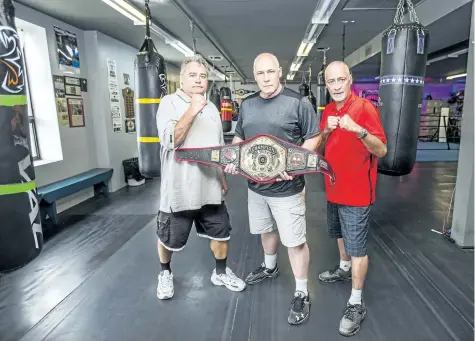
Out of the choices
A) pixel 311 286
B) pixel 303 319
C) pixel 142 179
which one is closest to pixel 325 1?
pixel 311 286

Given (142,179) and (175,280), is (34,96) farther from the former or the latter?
(175,280)

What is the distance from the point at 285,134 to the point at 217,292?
121cm

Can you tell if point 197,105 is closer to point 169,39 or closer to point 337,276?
point 337,276

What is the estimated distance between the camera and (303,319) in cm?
188

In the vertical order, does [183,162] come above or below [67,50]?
below

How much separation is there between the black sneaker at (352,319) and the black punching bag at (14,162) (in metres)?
1.72

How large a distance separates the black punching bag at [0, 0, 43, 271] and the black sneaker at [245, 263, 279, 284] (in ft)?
4.55

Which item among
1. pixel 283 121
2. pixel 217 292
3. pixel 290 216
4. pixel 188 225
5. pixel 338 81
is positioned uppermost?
pixel 338 81

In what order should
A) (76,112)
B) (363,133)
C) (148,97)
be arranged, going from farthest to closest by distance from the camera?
1. (76,112)
2. (148,97)
3. (363,133)

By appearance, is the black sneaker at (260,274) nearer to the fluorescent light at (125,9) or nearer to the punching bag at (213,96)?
the fluorescent light at (125,9)

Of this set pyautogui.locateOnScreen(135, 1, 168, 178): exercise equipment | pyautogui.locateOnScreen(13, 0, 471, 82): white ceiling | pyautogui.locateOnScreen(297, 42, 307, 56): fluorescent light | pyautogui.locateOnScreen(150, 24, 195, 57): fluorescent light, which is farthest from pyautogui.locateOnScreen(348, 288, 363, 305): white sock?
pyautogui.locateOnScreen(297, 42, 307, 56): fluorescent light

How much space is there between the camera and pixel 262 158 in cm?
183

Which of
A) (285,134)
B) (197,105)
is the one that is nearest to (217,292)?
(285,134)

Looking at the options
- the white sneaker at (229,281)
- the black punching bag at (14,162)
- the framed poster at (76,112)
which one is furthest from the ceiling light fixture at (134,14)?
the white sneaker at (229,281)
